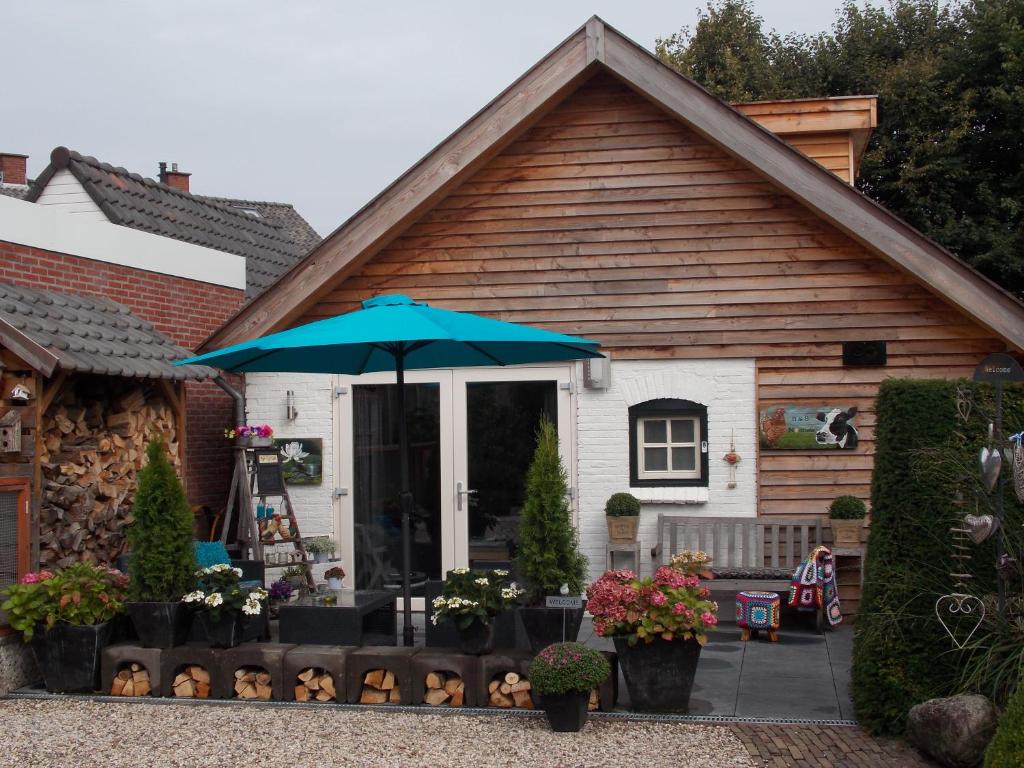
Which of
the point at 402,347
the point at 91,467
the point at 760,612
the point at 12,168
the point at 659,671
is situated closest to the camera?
the point at 659,671

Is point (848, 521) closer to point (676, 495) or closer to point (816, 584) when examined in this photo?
point (816, 584)

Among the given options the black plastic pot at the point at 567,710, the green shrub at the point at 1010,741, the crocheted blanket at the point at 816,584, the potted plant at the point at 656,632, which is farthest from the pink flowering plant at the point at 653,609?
the crocheted blanket at the point at 816,584

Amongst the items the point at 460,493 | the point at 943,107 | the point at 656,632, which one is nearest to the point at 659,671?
the point at 656,632

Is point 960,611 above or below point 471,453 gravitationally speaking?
below

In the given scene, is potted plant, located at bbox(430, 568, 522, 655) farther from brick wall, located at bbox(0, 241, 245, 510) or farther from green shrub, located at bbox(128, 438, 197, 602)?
brick wall, located at bbox(0, 241, 245, 510)

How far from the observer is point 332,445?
10031 millimetres

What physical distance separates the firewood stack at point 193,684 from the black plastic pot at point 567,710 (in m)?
2.15

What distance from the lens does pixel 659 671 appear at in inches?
249

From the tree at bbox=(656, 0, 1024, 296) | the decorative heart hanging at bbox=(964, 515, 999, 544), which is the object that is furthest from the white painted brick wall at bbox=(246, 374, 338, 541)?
the tree at bbox=(656, 0, 1024, 296)

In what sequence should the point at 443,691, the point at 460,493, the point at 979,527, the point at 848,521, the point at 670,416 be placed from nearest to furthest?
the point at 979,527
the point at 443,691
the point at 848,521
the point at 670,416
the point at 460,493

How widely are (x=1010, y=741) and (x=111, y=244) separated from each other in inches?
303

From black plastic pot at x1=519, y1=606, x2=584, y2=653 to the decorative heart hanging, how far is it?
7.02 ft

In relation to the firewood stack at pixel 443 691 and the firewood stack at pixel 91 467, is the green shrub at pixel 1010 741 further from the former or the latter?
the firewood stack at pixel 91 467

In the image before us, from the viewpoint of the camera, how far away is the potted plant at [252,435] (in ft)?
32.0
